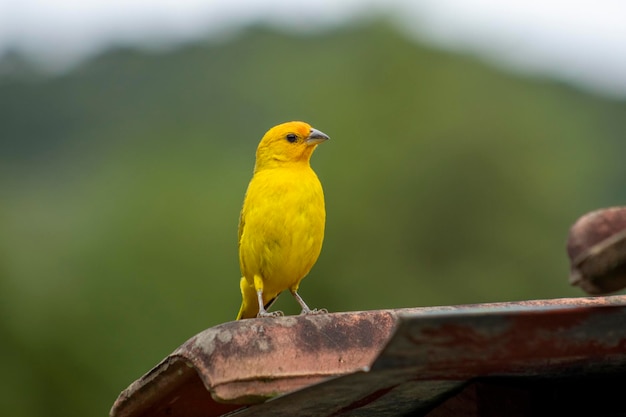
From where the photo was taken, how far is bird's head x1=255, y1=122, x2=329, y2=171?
596 centimetres

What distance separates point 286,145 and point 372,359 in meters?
3.12

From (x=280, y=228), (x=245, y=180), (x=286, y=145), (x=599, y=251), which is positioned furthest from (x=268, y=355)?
(x=245, y=180)

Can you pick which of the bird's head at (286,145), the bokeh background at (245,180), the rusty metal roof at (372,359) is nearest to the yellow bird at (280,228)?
the bird's head at (286,145)

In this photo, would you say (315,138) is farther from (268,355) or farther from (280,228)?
(268,355)

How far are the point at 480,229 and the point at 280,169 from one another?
2416cm

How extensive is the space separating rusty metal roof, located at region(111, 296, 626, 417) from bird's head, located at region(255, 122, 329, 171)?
251 cm

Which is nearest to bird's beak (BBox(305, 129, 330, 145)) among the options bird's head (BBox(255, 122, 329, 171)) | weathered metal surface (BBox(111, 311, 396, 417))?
bird's head (BBox(255, 122, 329, 171))

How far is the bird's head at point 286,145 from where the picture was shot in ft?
19.6

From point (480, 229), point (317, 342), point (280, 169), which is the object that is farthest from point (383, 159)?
point (317, 342)

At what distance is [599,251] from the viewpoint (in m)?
4.47

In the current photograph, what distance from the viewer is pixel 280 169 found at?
5.79 m

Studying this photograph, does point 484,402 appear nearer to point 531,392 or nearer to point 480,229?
point 531,392

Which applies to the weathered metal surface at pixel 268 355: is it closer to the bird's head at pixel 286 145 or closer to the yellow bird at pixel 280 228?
the yellow bird at pixel 280 228

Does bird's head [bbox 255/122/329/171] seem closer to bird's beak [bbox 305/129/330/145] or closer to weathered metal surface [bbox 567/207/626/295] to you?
bird's beak [bbox 305/129/330/145]
